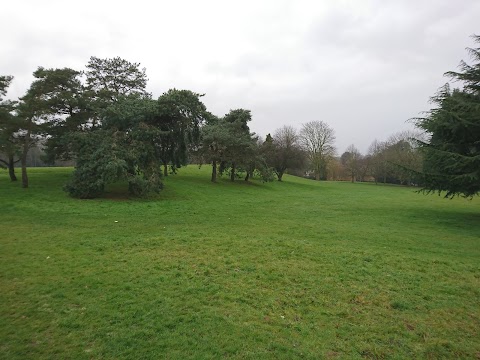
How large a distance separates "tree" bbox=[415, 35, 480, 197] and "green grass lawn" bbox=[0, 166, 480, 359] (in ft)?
14.2

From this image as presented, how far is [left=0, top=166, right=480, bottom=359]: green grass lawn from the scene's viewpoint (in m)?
4.21

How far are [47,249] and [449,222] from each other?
1804 cm

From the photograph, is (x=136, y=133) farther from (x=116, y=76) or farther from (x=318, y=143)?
(x=318, y=143)

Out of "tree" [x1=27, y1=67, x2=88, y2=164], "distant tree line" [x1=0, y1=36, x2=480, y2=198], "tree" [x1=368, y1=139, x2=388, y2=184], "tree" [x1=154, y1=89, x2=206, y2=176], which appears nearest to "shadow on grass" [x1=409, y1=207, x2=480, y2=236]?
"distant tree line" [x1=0, y1=36, x2=480, y2=198]

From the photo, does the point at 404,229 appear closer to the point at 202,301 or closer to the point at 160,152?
the point at 202,301

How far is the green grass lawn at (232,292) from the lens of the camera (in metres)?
4.21

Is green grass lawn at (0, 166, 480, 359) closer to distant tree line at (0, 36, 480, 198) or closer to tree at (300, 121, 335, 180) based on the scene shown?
distant tree line at (0, 36, 480, 198)

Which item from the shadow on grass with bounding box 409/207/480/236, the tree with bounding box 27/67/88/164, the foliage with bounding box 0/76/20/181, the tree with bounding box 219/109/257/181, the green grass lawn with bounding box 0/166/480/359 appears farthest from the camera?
the tree with bounding box 219/109/257/181

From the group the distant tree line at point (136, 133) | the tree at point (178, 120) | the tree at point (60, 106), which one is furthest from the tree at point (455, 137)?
the tree at point (60, 106)

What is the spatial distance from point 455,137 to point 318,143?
54517 millimetres

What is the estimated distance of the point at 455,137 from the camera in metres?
16.0

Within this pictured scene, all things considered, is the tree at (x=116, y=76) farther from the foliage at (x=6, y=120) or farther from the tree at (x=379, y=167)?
the tree at (x=379, y=167)

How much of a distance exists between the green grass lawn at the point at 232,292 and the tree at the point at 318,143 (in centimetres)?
5793

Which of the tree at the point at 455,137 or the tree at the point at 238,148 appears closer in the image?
the tree at the point at 455,137
